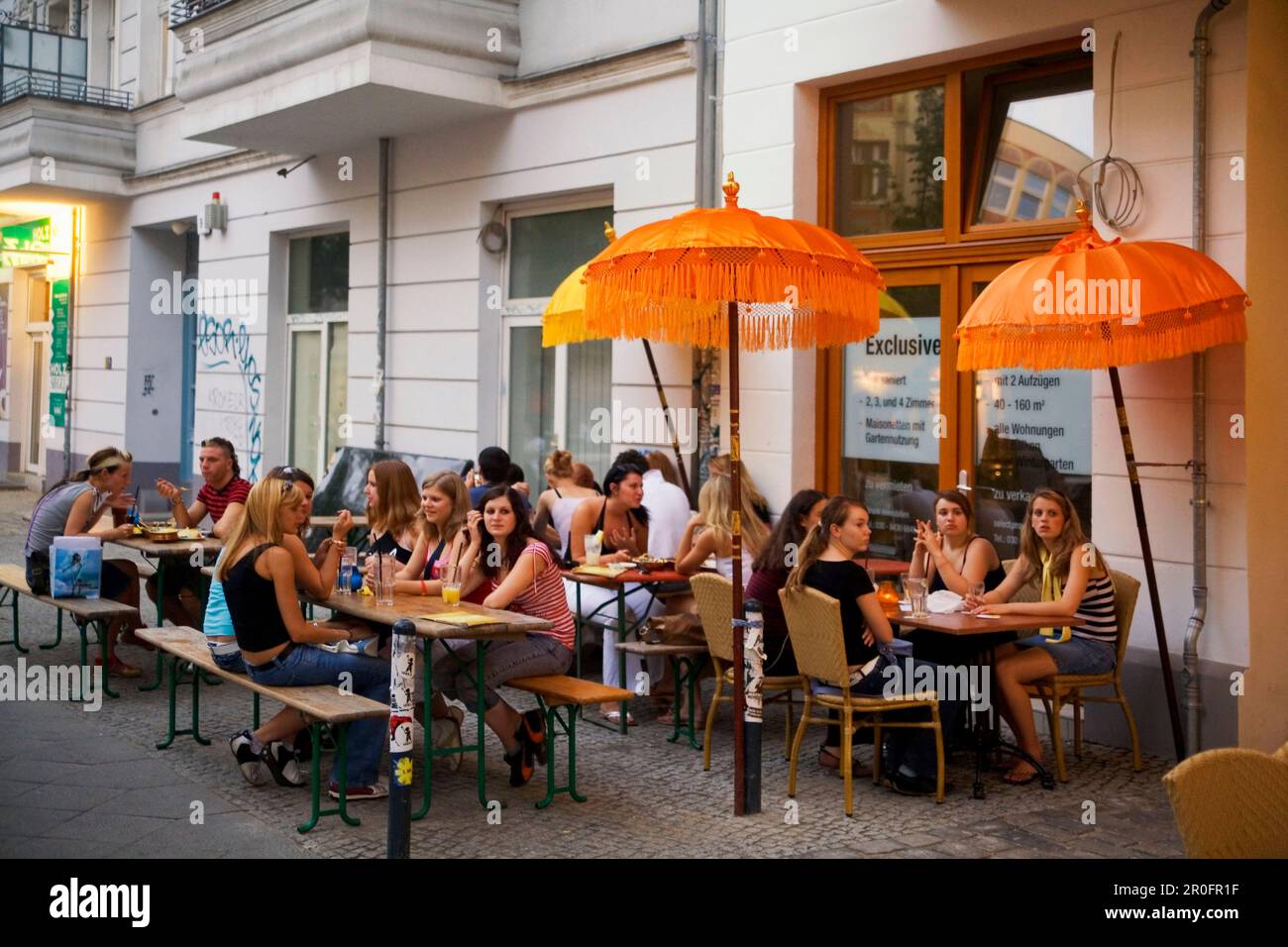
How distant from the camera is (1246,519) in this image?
24.0 ft

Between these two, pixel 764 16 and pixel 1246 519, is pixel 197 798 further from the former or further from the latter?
pixel 764 16

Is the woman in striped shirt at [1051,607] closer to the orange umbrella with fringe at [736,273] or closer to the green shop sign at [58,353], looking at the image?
the orange umbrella with fringe at [736,273]

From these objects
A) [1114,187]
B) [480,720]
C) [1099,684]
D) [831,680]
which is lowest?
[480,720]

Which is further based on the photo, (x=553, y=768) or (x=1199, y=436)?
→ (x=1199, y=436)

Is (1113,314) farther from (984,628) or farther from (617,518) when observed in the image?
(617,518)

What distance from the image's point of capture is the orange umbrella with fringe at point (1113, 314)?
266 inches

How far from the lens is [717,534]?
830 centimetres

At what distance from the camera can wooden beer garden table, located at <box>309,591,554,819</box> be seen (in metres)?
6.30

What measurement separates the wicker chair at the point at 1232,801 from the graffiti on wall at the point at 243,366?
14.5m

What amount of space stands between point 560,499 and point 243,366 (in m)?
8.74

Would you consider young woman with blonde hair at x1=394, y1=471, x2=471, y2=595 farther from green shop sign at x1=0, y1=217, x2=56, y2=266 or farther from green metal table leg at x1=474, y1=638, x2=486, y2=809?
green shop sign at x1=0, y1=217, x2=56, y2=266

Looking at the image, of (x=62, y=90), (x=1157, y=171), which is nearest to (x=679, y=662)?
(x=1157, y=171)

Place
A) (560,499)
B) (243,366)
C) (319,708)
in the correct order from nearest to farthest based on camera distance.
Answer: (319,708) → (560,499) → (243,366)
